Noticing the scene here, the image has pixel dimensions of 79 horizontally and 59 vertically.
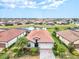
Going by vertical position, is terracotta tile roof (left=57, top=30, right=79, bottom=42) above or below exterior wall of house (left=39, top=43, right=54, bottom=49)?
above

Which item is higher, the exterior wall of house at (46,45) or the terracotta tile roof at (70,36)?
the terracotta tile roof at (70,36)

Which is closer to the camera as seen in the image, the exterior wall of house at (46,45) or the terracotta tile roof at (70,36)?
the exterior wall of house at (46,45)

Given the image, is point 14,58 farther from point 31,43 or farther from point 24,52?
point 31,43

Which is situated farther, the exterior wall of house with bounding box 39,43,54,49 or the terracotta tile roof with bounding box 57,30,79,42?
the terracotta tile roof with bounding box 57,30,79,42

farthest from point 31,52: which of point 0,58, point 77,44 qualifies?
point 77,44

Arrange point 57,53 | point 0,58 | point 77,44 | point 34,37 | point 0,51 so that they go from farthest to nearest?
1. point 34,37
2. point 77,44
3. point 0,51
4. point 57,53
5. point 0,58

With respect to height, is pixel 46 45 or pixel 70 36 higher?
pixel 70 36

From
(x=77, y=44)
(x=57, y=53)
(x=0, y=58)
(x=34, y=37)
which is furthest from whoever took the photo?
(x=34, y=37)

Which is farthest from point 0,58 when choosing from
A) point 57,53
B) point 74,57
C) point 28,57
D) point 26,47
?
point 74,57

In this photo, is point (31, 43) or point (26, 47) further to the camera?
point (31, 43)

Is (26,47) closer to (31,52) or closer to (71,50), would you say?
(31,52)

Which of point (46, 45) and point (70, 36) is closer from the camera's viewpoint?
point (46, 45)
